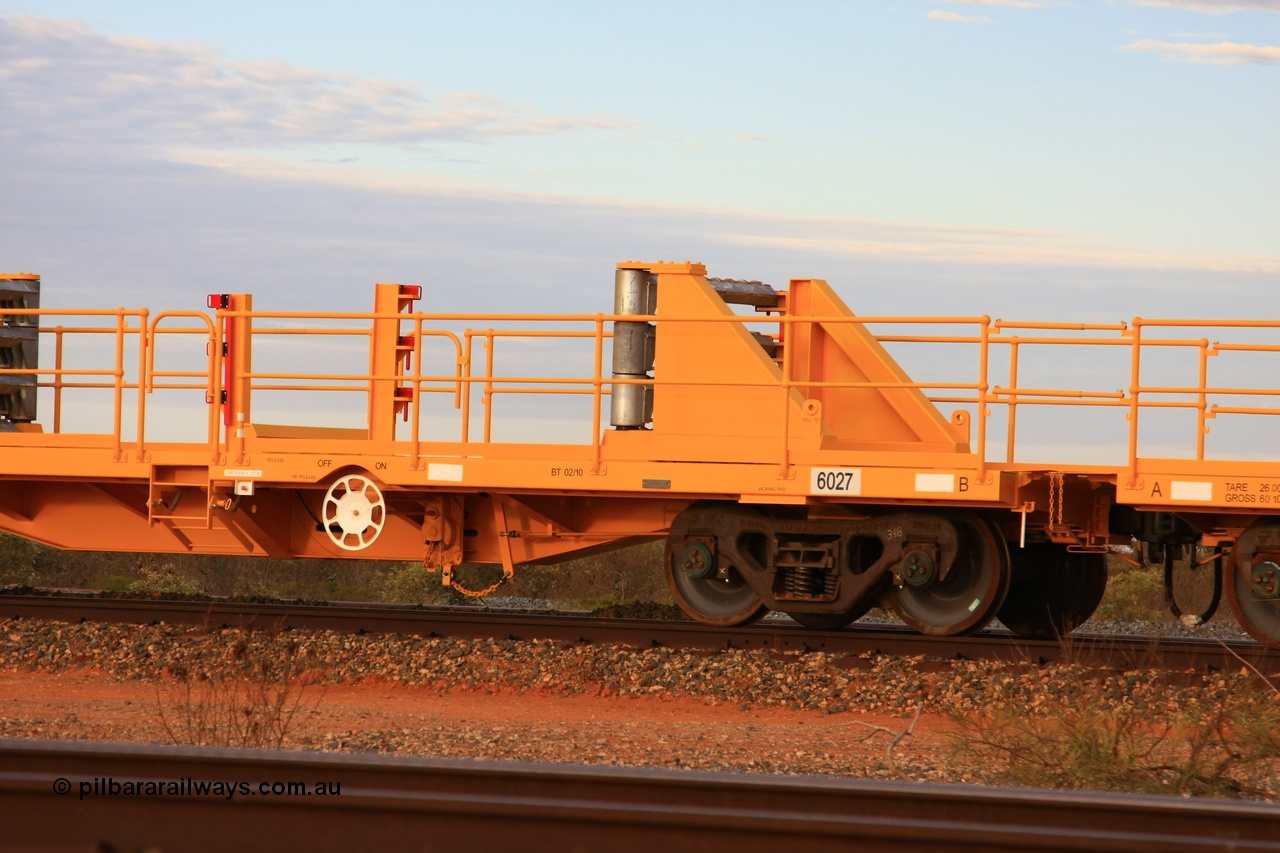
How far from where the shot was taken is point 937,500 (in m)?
10.2

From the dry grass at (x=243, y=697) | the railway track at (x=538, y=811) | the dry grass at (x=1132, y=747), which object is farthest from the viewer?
the dry grass at (x=243, y=697)

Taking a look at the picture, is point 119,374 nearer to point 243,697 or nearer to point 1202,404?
point 243,697

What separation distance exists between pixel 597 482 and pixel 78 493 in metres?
5.21

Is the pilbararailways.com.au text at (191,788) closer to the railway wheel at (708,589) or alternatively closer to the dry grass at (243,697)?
the dry grass at (243,697)

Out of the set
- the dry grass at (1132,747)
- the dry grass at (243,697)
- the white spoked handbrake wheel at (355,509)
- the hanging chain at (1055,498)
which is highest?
the hanging chain at (1055,498)

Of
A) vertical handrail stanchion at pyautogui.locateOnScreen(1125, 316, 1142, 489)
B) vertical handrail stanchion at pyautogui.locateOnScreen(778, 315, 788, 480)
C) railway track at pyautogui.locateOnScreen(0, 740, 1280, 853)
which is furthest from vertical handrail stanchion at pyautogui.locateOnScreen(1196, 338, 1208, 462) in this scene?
railway track at pyautogui.locateOnScreen(0, 740, 1280, 853)

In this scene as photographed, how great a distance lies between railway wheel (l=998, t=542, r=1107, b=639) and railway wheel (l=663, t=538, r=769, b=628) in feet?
7.33

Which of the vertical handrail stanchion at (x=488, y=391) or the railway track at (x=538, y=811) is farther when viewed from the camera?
the vertical handrail stanchion at (x=488, y=391)

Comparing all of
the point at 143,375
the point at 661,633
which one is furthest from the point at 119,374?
the point at 661,633

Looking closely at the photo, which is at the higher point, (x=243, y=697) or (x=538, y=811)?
(x=538, y=811)

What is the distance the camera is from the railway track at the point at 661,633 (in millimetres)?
10250

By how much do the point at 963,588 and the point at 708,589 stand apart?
2053 mm

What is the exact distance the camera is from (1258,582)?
1002cm

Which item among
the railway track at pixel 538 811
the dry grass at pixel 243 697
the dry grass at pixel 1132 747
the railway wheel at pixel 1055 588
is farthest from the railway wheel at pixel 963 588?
the railway track at pixel 538 811
